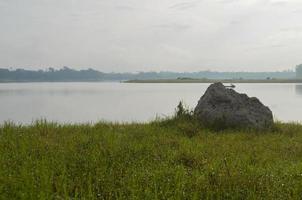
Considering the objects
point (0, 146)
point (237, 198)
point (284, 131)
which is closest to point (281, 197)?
point (237, 198)

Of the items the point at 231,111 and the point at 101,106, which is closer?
the point at 231,111

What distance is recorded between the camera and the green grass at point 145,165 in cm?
599

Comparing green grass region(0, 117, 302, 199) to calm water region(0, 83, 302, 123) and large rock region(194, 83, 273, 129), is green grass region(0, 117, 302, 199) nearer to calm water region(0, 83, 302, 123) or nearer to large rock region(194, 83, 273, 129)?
large rock region(194, 83, 273, 129)

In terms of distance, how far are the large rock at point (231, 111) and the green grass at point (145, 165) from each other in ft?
5.26

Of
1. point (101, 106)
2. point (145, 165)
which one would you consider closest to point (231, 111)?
Answer: point (145, 165)

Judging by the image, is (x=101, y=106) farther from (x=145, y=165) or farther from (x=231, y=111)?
(x=145, y=165)

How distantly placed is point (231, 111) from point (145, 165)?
7005mm

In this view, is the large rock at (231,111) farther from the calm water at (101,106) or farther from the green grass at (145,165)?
the calm water at (101,106)

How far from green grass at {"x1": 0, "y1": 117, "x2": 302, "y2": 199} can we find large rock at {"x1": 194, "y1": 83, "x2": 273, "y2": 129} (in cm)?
160

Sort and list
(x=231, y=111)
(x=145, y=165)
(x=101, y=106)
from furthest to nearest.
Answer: (x=101, y=106) < (x=231, y=111) < (x=145, y=165)

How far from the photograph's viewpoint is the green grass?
599 centimetres

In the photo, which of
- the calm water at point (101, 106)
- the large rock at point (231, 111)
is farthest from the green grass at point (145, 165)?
the calm water at point (101, 106)

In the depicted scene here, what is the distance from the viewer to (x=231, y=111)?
13.9 m

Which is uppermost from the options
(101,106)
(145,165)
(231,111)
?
(231,111)
